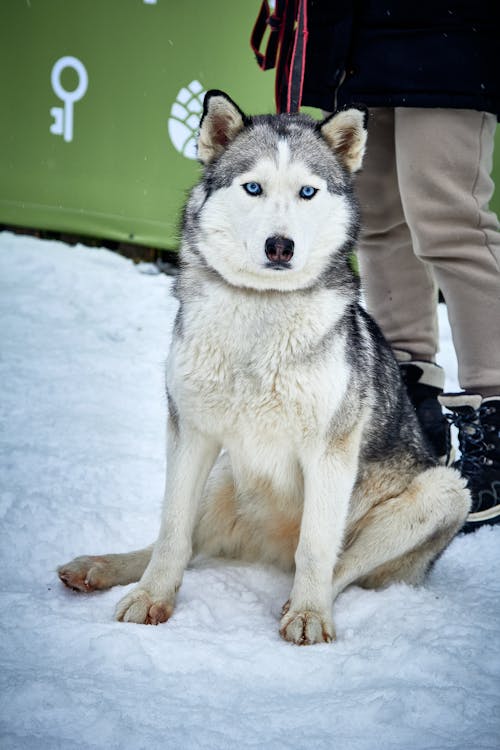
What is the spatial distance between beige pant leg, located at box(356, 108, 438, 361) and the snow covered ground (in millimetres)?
885

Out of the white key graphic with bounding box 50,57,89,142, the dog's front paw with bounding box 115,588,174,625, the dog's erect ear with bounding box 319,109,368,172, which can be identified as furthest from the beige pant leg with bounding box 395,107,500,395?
the white key graphic with bounding box 50,57,89,142

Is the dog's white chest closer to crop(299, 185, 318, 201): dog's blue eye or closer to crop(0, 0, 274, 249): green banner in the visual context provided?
crop(299, 185, 318, 201): dog's blue eye

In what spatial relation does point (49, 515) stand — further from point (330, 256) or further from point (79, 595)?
point (330, 256)

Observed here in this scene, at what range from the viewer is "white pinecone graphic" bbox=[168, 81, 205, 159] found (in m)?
5.44

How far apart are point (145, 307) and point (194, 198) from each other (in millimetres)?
2951

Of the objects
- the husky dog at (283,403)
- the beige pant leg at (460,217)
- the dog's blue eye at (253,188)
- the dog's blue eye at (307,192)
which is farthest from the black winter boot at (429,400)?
the dog's blue eye at (253,188)

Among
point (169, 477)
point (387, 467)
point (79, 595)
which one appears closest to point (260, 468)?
point (169, 477)

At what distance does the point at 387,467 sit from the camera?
7.59 feet

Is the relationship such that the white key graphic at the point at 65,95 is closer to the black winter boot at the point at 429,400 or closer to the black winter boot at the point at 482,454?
the black winter boot at the point at 429,400

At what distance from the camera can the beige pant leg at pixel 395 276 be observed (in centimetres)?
305

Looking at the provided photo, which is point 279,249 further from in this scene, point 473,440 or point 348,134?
point 473,440

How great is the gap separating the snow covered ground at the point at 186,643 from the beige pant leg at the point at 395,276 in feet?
2.90

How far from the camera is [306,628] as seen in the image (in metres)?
1.87

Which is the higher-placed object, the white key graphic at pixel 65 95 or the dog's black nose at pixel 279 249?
the white key graphic at pixel 65 95
